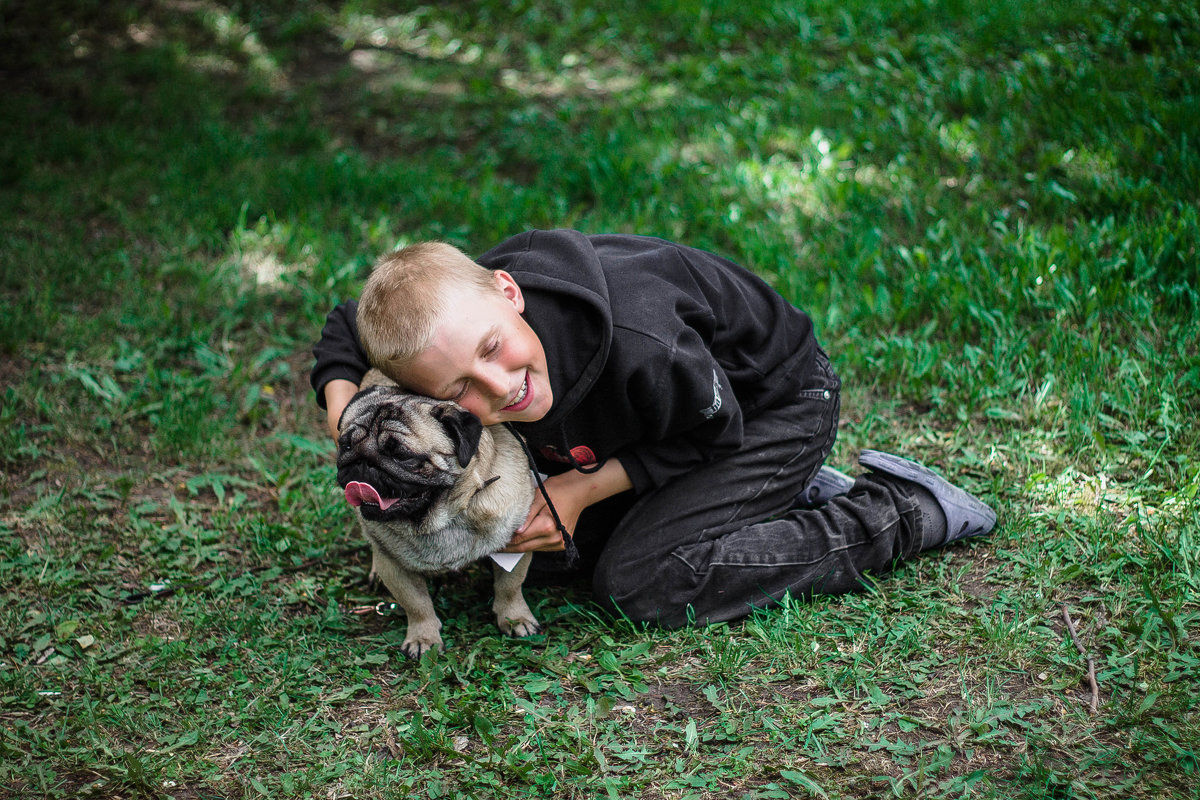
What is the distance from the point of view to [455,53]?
870 centimetres

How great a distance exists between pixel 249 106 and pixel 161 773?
655 centimetres

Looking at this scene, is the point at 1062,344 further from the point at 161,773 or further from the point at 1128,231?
the point at 161,773

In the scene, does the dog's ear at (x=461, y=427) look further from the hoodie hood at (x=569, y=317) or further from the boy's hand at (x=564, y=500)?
the boy's hand at (x=564, y=500)

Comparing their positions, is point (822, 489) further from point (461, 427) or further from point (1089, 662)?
point (461, 427)

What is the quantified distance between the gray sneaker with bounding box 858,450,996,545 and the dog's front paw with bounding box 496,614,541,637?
1434 millimetres

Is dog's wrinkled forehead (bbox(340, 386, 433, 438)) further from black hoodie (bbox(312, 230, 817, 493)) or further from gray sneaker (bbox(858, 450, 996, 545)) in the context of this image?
gray sneaker (bbox(858, 450, 996, 545))

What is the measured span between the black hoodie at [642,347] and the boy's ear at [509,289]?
0.20 ft

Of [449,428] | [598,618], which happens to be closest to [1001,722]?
[598,618]

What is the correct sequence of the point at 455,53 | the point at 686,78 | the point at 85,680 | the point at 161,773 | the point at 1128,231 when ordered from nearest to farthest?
the point at 161,773 → the point at 85,680 → the point at 1128,231 → the point at 686,78 → the point at 455,53

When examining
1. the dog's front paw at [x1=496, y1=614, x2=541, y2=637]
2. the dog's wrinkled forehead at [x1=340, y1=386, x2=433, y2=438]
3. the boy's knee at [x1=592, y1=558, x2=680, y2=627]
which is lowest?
the dog's front paw at [x1=496, y1=614, x2=541, y2=637]

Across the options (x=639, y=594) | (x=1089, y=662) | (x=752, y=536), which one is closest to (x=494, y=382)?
(x=639, y=594)

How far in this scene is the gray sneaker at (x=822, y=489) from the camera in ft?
12.7

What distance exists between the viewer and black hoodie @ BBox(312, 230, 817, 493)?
2980 mm

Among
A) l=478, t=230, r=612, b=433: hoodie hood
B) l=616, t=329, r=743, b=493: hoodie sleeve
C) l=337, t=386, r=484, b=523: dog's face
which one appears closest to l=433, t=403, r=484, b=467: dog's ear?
l=337, t=386, r=484, b=523: dog's face
